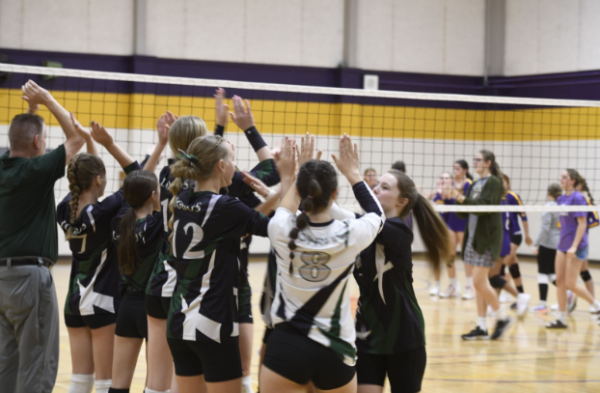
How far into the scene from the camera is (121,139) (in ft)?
46.0

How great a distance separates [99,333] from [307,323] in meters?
1.77

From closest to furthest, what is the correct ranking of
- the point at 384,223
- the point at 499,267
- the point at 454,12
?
the point at 384,223, the point at 499,267, the point at 454,12

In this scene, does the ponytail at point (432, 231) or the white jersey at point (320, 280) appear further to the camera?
the ponytail at point (432, 231)

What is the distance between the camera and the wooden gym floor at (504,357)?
233 inches

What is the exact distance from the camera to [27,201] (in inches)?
151

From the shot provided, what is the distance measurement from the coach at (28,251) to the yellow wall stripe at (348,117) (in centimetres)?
908

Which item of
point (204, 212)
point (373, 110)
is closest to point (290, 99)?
point (373, 110)

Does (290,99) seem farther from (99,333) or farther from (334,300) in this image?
(334,300)

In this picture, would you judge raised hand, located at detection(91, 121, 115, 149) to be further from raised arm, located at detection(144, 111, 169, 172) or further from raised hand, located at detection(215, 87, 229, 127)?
raised hand, located at detection(215, 87, 229, 127)

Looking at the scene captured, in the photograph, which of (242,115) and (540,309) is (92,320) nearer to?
(242,115)

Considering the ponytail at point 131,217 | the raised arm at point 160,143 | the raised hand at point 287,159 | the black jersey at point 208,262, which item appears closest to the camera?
the black jersey at point 208,262

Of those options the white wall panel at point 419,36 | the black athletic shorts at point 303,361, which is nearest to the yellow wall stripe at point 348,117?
the white wall panel at point 419,36

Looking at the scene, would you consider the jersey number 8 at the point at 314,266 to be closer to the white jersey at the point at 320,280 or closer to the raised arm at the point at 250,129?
the white jersey at the point at 320,280

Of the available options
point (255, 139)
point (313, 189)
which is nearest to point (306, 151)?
point (313, 189)
